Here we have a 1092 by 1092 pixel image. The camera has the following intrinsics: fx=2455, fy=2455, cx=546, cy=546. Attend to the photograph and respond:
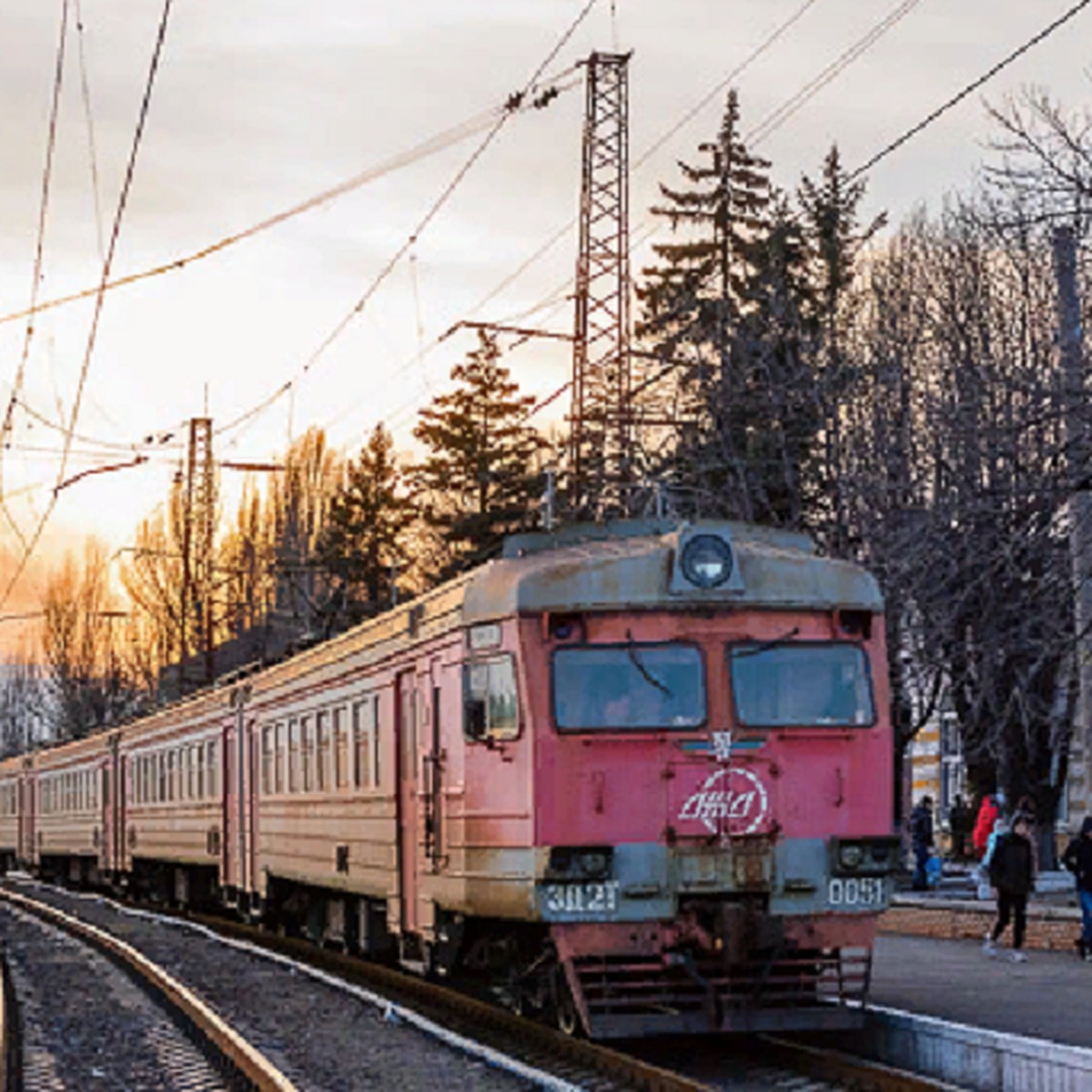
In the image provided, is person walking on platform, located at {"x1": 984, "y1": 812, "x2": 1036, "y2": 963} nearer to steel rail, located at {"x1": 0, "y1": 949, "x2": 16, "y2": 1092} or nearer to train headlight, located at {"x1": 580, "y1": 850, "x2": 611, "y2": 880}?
train headlight, located at {"x1": 580, "y1": 850, "x2": 611, "y2": 880}

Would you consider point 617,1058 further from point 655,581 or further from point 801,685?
point 655,581

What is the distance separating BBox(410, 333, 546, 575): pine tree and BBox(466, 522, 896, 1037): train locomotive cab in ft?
171

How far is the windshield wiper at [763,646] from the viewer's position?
15.0 metres

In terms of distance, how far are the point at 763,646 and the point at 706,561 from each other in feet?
2.05

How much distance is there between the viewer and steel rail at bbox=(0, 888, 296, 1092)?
→ 44.6ft

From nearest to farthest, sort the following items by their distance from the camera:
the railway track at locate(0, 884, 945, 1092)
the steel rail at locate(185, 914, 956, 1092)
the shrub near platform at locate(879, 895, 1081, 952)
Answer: the steel rail at locate(185, 914, 956, 1092)
the railway track at locate(0, 884, 945, 1092)
the shrub near platform at locate(879, 895, 1081, 952)

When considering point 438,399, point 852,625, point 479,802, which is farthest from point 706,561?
point 438,399

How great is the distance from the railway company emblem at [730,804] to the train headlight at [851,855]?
0.52 meters

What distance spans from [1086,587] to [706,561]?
32.9 ft

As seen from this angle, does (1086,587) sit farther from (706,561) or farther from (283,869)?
(706,561)

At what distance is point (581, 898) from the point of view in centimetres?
1424

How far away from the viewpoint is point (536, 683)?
579 inches

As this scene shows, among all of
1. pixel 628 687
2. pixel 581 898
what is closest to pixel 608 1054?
pixel 581 898

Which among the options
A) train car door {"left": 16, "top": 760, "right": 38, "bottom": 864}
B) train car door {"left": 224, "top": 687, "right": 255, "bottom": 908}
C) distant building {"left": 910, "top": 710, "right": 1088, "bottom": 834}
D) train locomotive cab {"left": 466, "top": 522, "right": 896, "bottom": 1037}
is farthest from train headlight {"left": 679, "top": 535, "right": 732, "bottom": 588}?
train car door {"left": 16, "top": 760, "right": 38, "bottom": 864}
